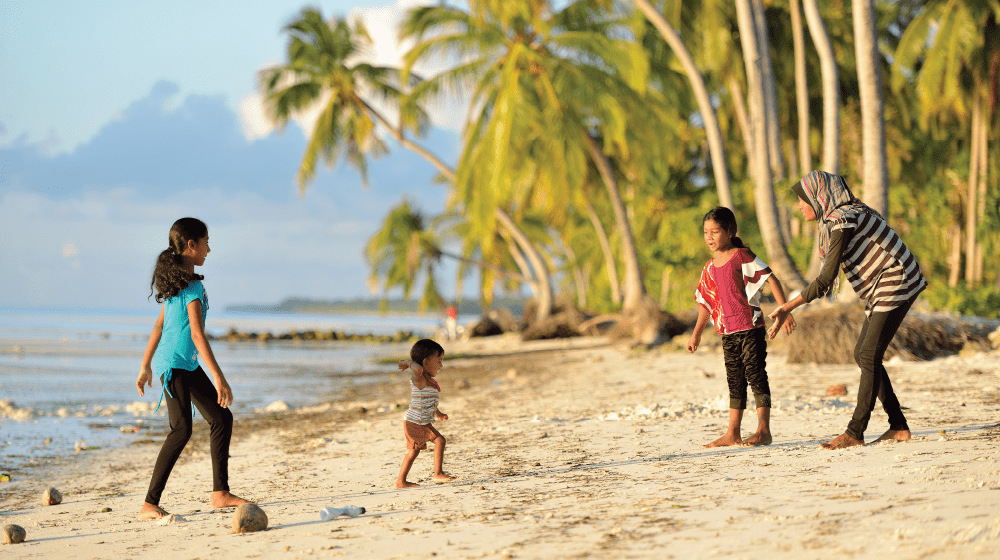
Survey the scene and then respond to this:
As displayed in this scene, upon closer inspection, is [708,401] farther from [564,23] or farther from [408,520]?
[564,23]

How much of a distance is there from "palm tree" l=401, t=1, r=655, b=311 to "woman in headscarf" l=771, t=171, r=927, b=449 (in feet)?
40.7

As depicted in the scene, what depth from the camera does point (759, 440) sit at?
4.65 m

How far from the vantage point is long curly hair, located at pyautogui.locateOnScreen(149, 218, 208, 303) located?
392cm

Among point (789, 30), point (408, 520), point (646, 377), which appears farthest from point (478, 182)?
point (408, 520)

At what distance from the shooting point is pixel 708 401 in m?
6.61

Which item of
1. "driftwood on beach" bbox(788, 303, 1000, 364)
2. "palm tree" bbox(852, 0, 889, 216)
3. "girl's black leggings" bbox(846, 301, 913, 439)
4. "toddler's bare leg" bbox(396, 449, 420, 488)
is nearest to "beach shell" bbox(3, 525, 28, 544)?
"toddler's bare leg" bbox(396, 449, 420, 488)

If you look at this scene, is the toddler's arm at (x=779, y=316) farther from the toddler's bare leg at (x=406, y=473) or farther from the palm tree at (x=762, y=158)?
the palm tree at (x=762, y=158)

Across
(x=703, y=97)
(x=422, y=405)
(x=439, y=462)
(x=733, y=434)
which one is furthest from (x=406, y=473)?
(x=703, y=97)

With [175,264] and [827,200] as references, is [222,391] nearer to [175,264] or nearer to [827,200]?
[175,264]

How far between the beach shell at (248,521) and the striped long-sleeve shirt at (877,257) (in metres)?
3.04

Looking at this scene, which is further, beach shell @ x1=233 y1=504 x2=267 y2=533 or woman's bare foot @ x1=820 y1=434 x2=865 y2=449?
woman's bare foot @ x1=820 y1=434 x2=865 y2=449

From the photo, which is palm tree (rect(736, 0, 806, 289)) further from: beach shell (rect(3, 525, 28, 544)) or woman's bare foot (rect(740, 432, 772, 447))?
beach shell (rect(3, 525, 28, 544))

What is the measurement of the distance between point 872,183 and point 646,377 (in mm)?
3781

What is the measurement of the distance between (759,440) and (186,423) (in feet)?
10.7
